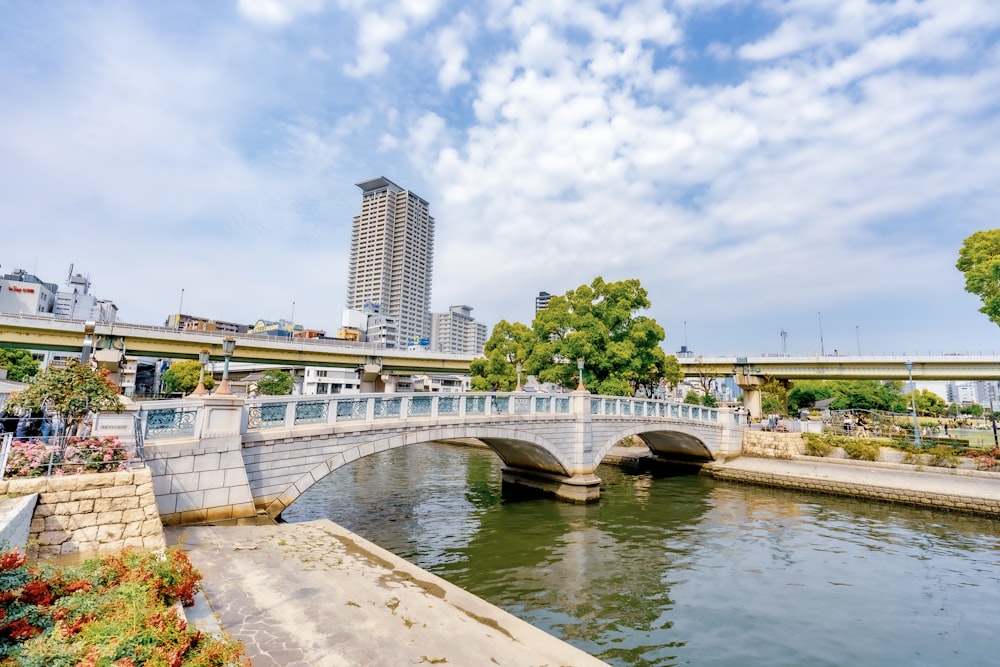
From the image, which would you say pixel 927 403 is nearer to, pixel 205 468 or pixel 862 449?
pixel 862 449

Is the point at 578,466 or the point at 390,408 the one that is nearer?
the point at 390,408

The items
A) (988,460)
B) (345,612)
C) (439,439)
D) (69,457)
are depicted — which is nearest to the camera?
(345,612)

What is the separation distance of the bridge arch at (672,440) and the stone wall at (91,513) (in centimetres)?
2015

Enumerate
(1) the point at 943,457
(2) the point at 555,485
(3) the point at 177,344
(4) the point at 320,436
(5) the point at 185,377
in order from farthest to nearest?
(5) the point at 185,377
(3) the point at 177,344
(1) the point at 943,457
(2) the point at 555,485
(4) the point at 320,436

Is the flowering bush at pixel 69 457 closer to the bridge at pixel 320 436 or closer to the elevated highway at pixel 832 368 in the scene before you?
the bridge at pixel 320 436

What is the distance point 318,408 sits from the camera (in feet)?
46.1

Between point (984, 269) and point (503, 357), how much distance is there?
3249 centimetres

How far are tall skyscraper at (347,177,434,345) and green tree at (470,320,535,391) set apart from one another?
126 metres

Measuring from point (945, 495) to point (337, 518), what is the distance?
25611mm

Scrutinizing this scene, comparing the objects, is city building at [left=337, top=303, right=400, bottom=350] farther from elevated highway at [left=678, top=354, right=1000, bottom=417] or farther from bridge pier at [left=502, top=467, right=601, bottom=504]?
bridge pier at [left=502, top=467, right=601, bottom=504]

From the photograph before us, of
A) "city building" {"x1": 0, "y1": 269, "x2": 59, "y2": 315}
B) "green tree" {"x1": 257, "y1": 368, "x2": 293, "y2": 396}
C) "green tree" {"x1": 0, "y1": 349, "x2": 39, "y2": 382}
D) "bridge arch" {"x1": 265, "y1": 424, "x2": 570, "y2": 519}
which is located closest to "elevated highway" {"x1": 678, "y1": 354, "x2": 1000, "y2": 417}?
"bridge arch" {"x1": 265, "y1": 424, "x2": 570, "y2": 519}

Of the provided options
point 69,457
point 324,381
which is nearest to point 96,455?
point 69,457

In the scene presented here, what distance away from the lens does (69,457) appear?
8062mm

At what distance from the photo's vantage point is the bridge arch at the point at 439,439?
12914 millimetres
